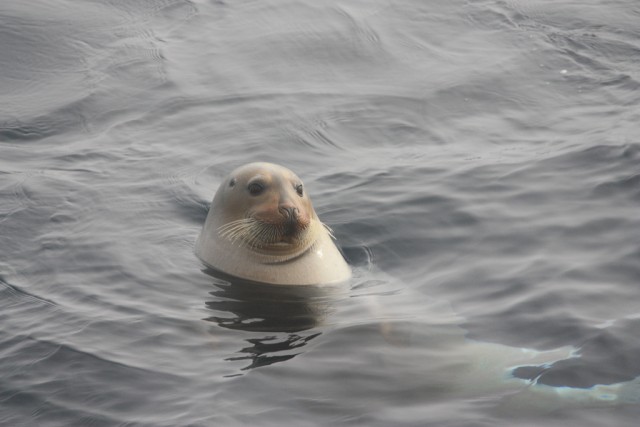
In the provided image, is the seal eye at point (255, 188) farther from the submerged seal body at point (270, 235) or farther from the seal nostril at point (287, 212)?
the seal nostril at point (287, 212)

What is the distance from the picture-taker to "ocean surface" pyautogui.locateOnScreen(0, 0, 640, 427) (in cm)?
620

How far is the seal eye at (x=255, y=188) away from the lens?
26.3 ft

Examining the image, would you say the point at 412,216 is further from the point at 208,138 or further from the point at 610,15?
the point at 610,15

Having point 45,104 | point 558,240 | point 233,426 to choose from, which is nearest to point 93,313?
point 233,426

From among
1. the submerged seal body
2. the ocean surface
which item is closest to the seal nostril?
the submerged seal body

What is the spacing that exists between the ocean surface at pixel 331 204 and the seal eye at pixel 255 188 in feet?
2.25

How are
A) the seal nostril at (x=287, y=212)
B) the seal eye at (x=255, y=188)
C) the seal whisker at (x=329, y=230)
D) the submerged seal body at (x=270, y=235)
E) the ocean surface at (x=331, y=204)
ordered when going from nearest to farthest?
the ocean surface at (x=331, y=204)
the seal nostril at (x=287, y=212)
the submerged seal body at (x=270, y=235)
the seal eye at (x=255, y=188)
the seal whisker at (x=329, y=230)

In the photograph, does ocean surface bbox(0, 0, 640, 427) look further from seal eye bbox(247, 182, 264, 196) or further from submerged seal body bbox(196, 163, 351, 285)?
seal eye bbox(247, 182, 264, 196)

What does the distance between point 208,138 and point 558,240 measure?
13.9 ft

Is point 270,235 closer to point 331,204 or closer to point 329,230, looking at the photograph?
point 329,230

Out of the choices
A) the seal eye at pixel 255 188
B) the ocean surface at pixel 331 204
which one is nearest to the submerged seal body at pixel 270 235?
the seal eye at pixel 255 188

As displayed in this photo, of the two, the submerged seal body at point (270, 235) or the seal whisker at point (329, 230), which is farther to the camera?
the seal whisker at point (329, 230)

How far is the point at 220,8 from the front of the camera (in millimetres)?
15031

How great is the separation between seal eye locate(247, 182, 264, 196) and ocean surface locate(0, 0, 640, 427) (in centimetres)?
69
